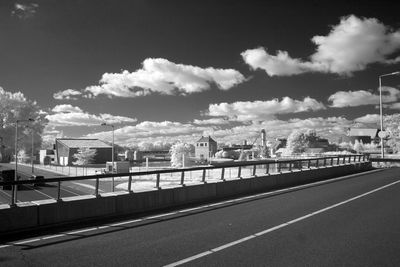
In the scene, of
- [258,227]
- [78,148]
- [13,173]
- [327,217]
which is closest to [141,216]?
[258,227]

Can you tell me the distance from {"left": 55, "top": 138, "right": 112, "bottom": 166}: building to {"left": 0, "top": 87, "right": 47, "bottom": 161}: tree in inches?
273

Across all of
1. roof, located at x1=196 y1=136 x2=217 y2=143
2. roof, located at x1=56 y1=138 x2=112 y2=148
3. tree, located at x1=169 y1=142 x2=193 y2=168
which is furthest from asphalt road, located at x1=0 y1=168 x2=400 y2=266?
roof, located at x1=196 y1=136 x2=217 y2=143

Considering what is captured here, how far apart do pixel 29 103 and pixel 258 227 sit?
11201 centimetres

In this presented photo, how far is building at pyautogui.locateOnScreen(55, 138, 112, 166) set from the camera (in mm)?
108688

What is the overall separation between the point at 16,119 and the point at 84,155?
21313mm

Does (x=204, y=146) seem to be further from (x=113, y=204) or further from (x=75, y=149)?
(x=113, y=204)

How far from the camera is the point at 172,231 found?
8.95 meters

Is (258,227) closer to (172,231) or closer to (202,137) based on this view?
(172,231)

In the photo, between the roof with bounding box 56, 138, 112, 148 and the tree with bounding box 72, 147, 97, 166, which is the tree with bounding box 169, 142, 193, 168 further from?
the tree with bounding box 72, 147, 97, 166

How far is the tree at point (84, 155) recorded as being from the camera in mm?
102381

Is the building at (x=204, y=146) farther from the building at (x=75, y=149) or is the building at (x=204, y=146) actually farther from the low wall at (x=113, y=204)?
the low wall at (x=113, y=204)

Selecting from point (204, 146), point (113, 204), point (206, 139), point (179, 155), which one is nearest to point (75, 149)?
point (179, 155)

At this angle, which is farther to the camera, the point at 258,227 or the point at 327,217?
the point at 327,217

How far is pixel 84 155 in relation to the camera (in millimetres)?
102938
